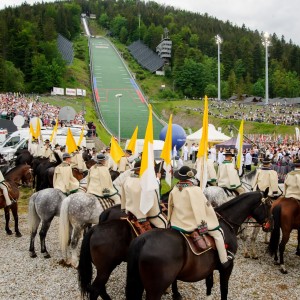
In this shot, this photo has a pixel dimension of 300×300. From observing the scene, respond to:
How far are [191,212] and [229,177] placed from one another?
605cm

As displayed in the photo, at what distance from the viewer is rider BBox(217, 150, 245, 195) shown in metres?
12.6

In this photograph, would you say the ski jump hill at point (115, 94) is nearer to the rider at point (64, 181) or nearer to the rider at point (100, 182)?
the rider at point (64, 181)

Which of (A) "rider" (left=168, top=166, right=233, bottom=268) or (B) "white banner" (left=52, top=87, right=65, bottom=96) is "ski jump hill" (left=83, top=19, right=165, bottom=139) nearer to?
(B) "white banner" (left=52, top=87, right=65, bottom=96)

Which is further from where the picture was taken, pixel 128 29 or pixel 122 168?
pixel 128 29

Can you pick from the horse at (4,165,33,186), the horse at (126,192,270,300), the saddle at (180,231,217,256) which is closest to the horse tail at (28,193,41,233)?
the horse at (4,165,33,186)

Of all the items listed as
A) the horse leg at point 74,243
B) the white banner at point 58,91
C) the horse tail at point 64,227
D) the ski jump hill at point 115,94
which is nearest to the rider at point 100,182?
the horse tail at point 64,227

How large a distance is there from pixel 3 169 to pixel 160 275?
49.4 ft

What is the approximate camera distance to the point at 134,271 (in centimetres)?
641

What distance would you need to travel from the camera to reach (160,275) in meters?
6.22

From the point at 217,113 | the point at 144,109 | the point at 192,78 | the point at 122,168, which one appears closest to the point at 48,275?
the point at 122,168

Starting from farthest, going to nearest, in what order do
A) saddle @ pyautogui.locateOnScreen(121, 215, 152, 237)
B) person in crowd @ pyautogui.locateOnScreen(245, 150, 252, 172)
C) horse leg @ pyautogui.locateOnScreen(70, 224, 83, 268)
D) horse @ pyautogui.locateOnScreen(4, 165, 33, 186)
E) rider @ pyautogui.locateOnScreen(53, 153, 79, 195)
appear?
person in crowd @ pyautogui.locateOnScreen(245, 150, 252, 172)
horse @ pyautogui.locateOnScreen(4, 165, 33, 186)
rider @ pyautogui.locateOnScreen(53, 153, 79, 195)
horse leg @ pyautogui.locateOnScreen(70, 224, 83, 268)
saddle @ pyautogui.locateOnScreen(121, 215, 152, 237)

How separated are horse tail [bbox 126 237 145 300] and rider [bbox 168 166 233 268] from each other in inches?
37.0

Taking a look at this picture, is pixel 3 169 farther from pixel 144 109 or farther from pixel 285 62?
pixel 285 62

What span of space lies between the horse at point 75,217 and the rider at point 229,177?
4.48 m
